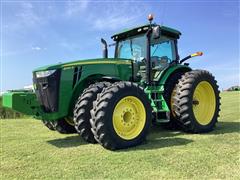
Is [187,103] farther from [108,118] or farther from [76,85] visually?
[76,85]

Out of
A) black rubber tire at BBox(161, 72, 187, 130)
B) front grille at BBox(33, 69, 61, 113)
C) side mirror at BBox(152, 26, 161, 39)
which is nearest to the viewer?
front grille at BBox(33, 69, 61, 113)

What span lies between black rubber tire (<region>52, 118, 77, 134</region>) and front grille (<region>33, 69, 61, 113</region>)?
45.6 inches

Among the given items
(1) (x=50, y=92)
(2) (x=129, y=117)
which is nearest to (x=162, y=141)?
(2) (x=129, y=117)

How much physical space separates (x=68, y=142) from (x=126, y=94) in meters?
1.58

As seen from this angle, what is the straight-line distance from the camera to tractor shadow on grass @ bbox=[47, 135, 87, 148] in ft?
19.4

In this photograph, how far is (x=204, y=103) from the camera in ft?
25.4

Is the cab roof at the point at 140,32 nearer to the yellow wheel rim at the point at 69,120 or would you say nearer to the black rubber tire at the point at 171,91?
the black rubber tire at the point at 171,91

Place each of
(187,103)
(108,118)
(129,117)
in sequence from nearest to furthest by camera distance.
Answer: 1. (108,118)
2. (129,117)
3. (187,103)

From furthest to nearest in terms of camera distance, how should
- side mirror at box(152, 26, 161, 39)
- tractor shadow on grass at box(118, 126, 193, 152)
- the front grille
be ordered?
side mirror at box(152, 26, 161, 39) < the front grille < tractor shadow on grass at box(118, 126, 193, 152)

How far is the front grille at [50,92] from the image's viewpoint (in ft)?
19.3

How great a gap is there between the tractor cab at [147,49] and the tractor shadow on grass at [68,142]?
193 centimetres

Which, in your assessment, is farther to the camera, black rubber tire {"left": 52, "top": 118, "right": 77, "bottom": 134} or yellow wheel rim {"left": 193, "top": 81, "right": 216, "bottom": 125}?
yellow wheel rim {"left": 193, "top": 81, "right": 216, "bottom": 125}

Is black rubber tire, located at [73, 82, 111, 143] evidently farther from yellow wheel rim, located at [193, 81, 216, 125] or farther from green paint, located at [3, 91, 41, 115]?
yellow wheel rim, located at [193, 81, 216, 125]

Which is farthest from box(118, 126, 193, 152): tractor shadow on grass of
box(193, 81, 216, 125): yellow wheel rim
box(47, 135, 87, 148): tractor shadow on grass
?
box(47, 135, 87, 148): tractor shadow on grass
